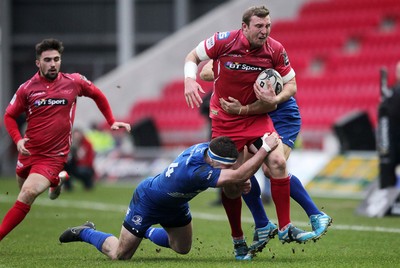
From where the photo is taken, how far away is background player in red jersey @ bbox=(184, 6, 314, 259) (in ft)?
30.0

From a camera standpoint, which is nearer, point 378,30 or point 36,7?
point 378,30

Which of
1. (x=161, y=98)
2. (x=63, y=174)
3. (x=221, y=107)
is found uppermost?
(x=221, y=107)

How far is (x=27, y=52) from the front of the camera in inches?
1391

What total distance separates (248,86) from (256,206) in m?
1.16

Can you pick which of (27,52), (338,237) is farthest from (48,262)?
(27,52)

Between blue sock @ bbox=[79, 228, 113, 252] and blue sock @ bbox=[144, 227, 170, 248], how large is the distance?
1.36 ft

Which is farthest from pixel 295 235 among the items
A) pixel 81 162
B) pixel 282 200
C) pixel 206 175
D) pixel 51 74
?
pixel 81 162

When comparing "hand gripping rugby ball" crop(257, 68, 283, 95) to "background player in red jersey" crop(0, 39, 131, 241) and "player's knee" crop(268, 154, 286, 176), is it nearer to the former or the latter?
Answer: "player's knee" crop(268, 154, 286, 176)

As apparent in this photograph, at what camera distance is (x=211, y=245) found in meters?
10.9

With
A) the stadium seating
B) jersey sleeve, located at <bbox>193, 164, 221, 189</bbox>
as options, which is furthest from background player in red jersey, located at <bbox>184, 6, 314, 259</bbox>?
the stadium seating

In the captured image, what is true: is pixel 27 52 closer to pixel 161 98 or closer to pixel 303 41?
pixel 161 98

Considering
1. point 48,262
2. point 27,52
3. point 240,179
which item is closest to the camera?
point 240,179

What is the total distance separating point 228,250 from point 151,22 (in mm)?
25807

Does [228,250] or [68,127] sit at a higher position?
[68,127]
